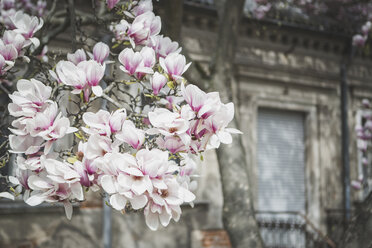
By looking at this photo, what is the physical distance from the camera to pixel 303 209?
1262 cm

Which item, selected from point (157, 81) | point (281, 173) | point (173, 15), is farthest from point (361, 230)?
point (281, 173)

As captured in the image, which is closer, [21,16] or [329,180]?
[21,16]

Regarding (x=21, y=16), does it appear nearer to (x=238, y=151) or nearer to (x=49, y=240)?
(x=238, y=151)

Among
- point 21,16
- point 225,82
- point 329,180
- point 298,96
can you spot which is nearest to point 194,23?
point 298,96

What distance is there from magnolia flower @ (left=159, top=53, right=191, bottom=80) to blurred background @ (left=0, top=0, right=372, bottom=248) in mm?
7242

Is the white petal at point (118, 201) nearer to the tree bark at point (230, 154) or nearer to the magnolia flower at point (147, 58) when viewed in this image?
the magnolia flower at point (147, 58)

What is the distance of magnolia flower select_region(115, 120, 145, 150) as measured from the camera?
2369 millimetres

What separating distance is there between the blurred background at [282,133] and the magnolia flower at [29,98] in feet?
23.5

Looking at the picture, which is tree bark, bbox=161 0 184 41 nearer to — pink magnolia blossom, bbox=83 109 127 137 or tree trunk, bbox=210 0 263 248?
tree trunk, bbox=210 0 263 248

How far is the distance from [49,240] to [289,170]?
20.0ft

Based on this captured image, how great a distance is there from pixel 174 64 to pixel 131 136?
0.54 metres

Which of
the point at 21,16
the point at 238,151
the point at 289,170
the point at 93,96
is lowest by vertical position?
the point at 289,170

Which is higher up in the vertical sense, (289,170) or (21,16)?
(21,16)

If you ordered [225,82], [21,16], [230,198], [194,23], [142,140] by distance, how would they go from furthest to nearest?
[194,23] < [225,82] < [230,198] < [21,16] < [142,140]
